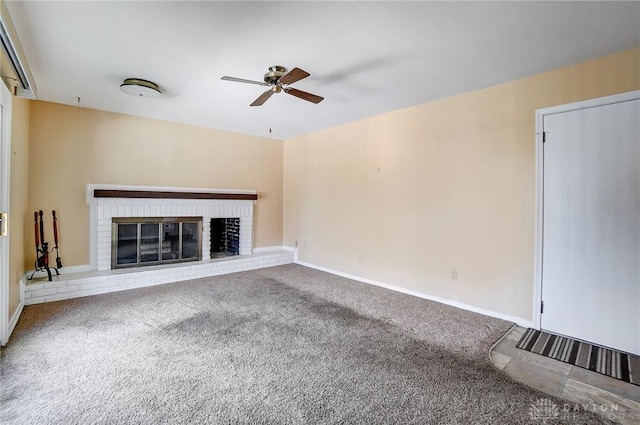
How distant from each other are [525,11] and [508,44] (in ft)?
1.43

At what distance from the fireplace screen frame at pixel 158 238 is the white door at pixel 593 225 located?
495 cm

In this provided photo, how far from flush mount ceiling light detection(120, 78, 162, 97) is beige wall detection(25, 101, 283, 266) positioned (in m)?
1.58

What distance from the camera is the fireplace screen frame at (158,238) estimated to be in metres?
4.44

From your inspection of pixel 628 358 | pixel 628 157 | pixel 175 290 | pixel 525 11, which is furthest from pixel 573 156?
pixel 175 290

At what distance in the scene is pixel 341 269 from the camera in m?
5.12

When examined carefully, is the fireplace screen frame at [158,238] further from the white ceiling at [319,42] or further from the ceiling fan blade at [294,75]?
the ceiling fan blade at [294,75]

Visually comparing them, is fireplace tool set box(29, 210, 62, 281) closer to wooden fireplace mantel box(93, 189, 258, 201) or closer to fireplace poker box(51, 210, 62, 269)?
fireplace poker box(51, 210, 62, 269)

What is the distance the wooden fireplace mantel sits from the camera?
430cm

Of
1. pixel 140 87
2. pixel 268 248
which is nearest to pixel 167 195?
pixel 140 87

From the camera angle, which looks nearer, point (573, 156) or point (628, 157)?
point (628, 157)

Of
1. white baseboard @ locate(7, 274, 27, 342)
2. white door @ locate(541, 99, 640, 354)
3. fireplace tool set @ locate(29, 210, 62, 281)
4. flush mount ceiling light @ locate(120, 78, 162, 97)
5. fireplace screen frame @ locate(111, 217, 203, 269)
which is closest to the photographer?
white door @ locate(541, 99, 640, 354)

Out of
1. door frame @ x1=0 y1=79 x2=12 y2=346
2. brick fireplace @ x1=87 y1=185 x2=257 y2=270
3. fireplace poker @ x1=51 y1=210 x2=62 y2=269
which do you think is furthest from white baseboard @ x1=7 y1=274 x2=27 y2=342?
brick fireplace @ x1=87 y1=185 x2=257 y2=270

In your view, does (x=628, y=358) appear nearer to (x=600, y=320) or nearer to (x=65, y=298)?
(x=600, y=320)

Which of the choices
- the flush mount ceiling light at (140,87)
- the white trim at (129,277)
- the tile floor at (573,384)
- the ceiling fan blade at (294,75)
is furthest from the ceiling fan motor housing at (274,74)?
the white trim at (129,277)
